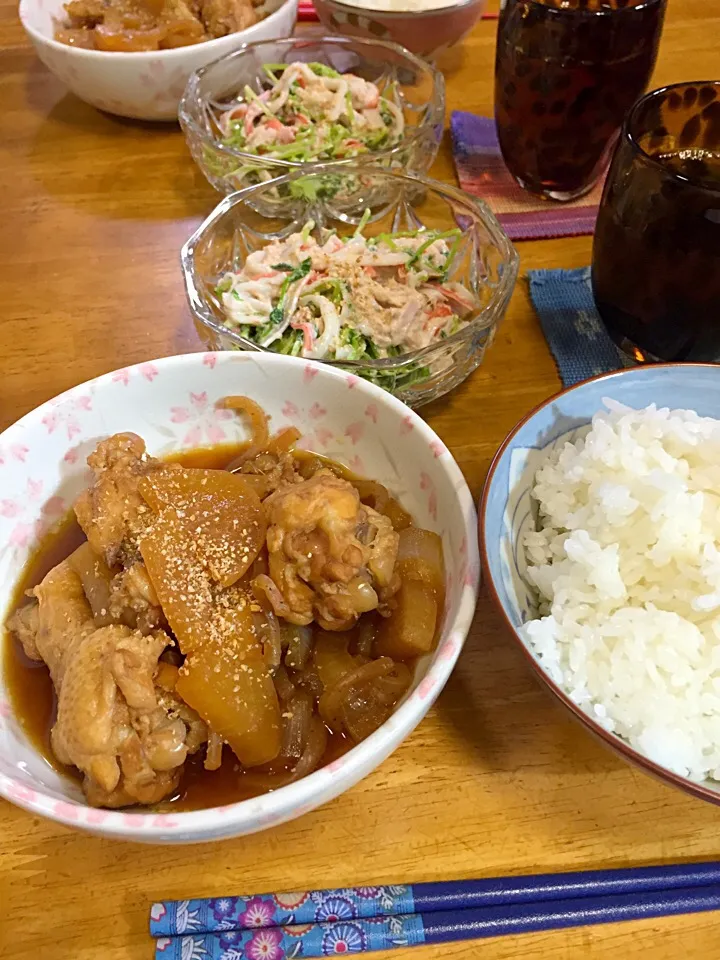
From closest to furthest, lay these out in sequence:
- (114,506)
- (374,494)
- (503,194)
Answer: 1. (114,506)
2. (374,494)
3. (503,194)

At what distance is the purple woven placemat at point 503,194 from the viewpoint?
2322 mm

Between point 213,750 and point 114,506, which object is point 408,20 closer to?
point 114,506

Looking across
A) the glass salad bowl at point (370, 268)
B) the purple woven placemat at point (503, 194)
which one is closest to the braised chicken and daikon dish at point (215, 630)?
the glass salad bowl at point (370, 268)

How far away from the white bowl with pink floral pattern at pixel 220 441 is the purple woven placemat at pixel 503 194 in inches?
42.1

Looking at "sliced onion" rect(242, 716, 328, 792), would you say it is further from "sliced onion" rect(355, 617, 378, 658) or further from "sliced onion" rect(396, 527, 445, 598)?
"sliced onion" rect(396, 527, 445, 598)

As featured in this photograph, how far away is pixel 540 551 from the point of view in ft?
4.44

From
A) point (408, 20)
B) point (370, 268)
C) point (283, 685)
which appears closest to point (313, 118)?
point (408, 20)

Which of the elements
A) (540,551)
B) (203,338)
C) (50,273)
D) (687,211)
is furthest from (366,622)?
(50,273)

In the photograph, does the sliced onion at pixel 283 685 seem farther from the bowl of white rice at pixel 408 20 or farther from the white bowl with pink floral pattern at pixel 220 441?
the bowl of white rice at pixel 408 20

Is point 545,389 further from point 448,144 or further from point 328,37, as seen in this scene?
point 328,37

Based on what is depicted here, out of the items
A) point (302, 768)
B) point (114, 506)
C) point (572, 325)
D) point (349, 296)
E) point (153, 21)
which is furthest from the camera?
point (153, 21)

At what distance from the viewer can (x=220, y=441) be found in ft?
5.68

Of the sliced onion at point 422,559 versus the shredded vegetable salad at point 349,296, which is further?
the shredded vegetable salad at point 349,296

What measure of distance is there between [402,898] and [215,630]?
512mm
